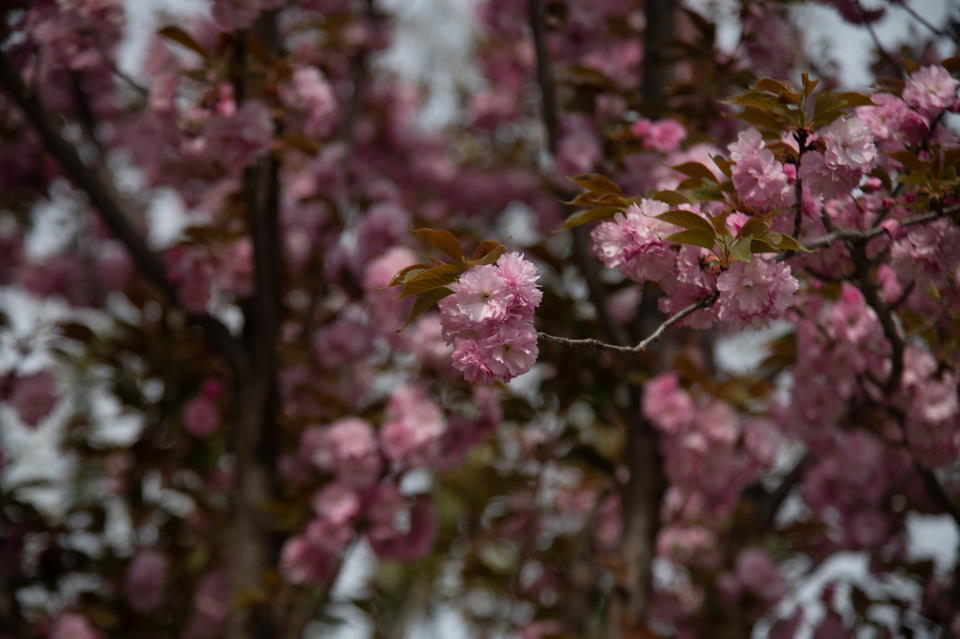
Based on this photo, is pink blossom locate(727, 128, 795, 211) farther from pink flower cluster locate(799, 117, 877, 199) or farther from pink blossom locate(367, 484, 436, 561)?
pink blossom locate(367, 484, 436, 561)

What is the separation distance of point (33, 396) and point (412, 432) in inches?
58.6

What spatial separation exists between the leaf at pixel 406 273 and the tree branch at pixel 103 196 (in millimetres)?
1831

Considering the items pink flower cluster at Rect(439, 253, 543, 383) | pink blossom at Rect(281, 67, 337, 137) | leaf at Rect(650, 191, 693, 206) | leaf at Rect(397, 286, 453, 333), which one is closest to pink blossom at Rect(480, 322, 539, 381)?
pink flower cluster at Rect(439, 253, 543, 383)

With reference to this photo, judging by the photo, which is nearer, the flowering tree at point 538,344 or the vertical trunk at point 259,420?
the flowering tree at point 538,344

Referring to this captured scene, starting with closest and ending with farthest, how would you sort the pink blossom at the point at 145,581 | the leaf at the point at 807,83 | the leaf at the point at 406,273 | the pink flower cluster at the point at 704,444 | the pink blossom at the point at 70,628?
the leaf at the point at 406,273 → the leaf at the point at 807,83 → the pink flower cluster at the point at 704,444 → the pink blossom at the point at 70,628 → the pink blossom at the point at 145,581

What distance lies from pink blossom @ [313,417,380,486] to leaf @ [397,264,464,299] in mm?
1471

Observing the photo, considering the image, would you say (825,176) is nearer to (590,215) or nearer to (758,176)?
(758,176)

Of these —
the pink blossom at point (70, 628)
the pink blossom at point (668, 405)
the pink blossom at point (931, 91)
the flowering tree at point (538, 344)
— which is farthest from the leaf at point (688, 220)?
the pink blossom at point (70, 628)

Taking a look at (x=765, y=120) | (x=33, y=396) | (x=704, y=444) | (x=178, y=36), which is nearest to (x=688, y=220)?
(x=765, y=120)

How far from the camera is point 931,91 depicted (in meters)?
1.73

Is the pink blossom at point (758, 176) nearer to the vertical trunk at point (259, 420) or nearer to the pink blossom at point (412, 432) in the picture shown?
the pink blossom at point (412, 432)

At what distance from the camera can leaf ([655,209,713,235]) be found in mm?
1439

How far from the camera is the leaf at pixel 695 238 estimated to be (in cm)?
143

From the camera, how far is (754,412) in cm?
287
